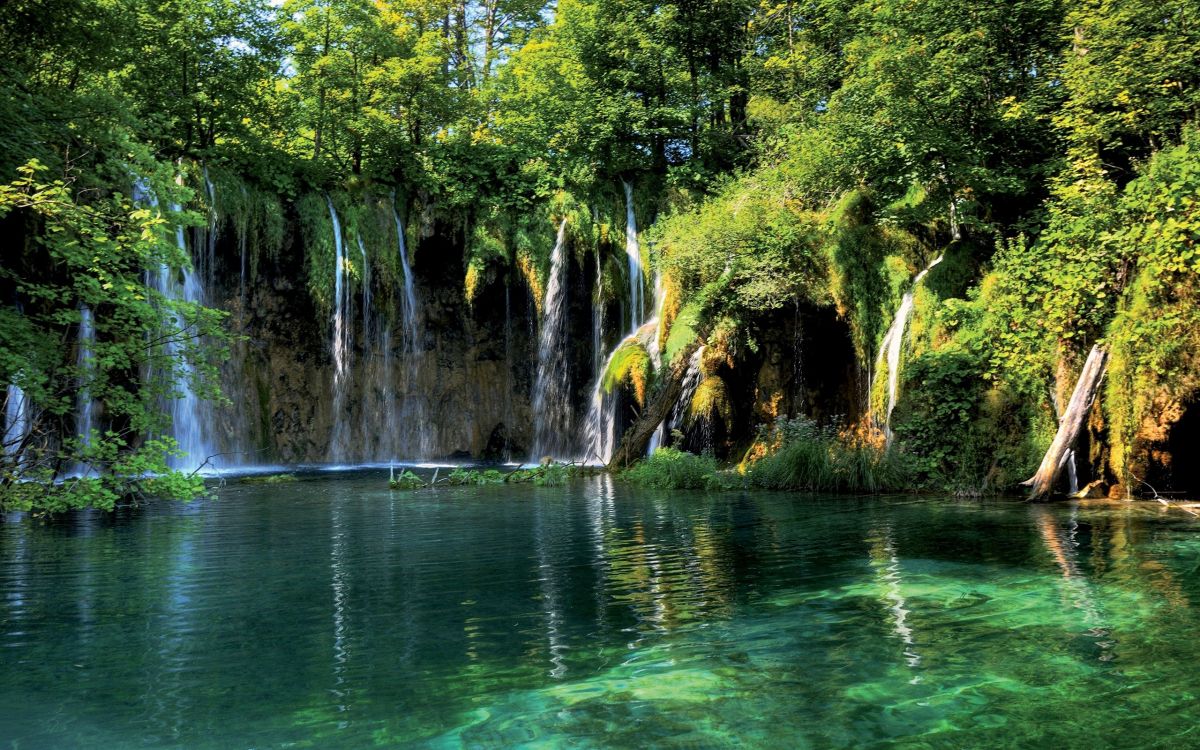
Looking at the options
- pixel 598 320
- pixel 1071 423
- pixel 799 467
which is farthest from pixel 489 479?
pixel 1071 423

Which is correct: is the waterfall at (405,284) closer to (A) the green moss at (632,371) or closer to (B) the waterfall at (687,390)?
(A) the green moss at (632,371)

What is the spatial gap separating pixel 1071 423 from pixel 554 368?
50.4 ft

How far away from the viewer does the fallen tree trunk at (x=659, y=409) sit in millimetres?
18359

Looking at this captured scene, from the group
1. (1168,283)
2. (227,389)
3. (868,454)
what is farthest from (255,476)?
(1168,283)

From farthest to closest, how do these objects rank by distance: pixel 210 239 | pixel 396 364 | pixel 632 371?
pixel 396 364 < pixel 210 239 < pixel 632 371

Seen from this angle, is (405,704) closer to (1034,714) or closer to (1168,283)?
(1034,714)

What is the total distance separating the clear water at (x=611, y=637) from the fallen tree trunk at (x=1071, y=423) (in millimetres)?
2151

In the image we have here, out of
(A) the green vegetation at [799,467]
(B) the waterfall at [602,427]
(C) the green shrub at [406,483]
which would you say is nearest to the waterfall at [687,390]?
(B) the waterfall at [602,427]

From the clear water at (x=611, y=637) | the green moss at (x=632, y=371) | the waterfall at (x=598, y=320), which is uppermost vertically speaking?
the waterfall at (x=598, y=320)

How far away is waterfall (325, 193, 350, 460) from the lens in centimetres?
2438

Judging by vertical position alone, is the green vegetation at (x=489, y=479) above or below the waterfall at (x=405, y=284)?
below

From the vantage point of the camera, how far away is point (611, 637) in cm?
532

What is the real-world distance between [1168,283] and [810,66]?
46.8ft

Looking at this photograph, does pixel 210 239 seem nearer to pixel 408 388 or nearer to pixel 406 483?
pixel 408 388
